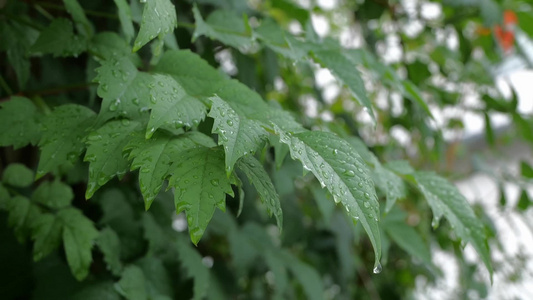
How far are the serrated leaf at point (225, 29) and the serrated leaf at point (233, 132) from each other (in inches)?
8.1

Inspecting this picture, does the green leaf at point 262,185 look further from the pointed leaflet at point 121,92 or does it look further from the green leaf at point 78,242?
the green leaf at point 78,242

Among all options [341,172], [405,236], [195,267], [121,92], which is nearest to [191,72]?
[121,92]

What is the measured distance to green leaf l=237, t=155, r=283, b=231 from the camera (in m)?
0.34

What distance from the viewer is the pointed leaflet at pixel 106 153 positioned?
365 millimetres

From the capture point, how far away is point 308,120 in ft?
2.38

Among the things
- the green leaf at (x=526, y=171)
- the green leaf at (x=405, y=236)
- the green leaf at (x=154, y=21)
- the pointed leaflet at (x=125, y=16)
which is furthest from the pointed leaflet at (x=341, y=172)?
the green leaf at (x=526, y=171)

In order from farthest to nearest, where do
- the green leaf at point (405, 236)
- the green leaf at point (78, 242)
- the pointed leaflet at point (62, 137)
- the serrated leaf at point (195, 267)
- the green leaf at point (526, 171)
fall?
the green leaf at point (526, 171) → the green leaf at point (405, 236) → the serrated leaf at point (195, 267) → the green leaf at point (78, 242) → the pointed leaflet at point (62, 137)

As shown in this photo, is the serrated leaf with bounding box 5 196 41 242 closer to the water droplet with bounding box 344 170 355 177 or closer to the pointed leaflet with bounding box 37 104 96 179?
the pointed leaflet with bounding box 37 104 96 179

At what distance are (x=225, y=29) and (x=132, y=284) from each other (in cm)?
32

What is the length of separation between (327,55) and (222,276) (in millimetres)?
496

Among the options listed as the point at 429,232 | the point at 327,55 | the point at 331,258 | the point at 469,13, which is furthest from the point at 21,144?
the point at 429,232

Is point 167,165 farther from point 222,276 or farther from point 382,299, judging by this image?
point 382,299

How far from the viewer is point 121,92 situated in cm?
41

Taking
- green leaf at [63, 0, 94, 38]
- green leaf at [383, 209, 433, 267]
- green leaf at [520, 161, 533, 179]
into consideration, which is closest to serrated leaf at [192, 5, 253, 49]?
green leaf at [63, 0, 94, 38]
